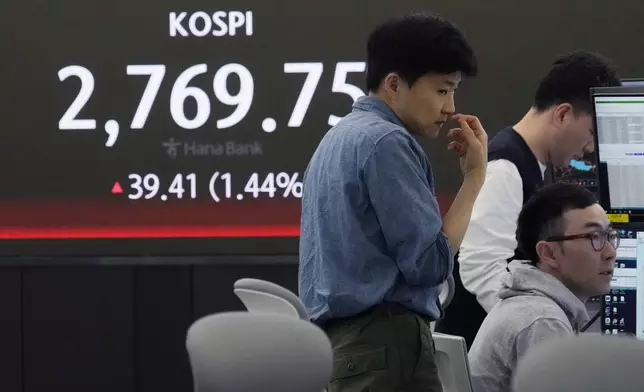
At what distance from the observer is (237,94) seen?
507cm

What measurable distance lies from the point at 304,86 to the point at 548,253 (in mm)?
2452

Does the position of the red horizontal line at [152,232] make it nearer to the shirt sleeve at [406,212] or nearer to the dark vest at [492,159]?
the dark vest at [492,159]

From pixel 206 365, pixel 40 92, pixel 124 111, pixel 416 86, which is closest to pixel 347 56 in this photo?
pixel 124 111

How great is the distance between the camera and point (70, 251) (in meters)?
5.06

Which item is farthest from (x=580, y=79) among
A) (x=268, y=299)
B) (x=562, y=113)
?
(x=268, y=299)

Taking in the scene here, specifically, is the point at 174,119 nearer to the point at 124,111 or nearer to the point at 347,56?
the point at 124,111

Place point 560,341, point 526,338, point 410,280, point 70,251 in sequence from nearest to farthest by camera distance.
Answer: point 560,341
point 410,280
point 526,338
point 70,251

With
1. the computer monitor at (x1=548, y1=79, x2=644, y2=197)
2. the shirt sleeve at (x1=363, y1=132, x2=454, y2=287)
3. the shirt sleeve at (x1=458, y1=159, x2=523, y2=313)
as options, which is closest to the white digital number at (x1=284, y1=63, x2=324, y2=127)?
the computer monitor at (x1=548, y1=79, x2=644, y2=197)

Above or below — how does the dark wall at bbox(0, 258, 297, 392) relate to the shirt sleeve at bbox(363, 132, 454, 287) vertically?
below

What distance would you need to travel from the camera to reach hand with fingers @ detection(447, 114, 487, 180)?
265cm

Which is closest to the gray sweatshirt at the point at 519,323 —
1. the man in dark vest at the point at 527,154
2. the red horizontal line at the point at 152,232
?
the man in dark vest at the point at 527,154

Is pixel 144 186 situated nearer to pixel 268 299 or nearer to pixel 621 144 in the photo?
pixel 621 144

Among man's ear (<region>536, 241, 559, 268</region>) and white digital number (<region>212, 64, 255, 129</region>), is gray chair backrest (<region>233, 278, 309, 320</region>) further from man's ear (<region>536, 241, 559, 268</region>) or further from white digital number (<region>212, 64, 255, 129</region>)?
white digital number (<region>212, 64, 255, 129</region>)

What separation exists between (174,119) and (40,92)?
0.61m
